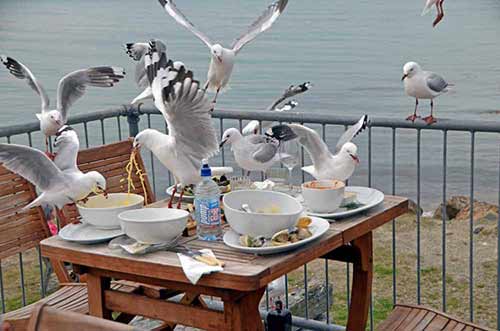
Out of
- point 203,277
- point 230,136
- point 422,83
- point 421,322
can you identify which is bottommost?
point 421,322

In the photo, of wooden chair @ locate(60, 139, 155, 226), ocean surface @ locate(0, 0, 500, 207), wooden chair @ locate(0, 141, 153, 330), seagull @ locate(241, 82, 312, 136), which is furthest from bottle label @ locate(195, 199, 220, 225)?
ocean surface @ locate(0, 0, 500, 207)

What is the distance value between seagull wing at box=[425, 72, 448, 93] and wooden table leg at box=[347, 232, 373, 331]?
1.35 m

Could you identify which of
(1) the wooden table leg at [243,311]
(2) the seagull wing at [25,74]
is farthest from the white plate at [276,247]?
(2) the seagull wing at [25,74]

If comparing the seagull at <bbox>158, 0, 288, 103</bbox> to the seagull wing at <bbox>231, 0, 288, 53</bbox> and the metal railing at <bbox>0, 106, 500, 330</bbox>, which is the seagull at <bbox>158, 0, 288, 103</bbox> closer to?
the seagull wing at <bbox>231, 0, 288, 53</bbox>

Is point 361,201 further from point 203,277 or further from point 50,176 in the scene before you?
point 50,176

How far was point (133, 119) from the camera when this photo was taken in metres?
4.41

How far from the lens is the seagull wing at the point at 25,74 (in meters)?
3.94

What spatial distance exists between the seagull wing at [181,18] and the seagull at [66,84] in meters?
0.55

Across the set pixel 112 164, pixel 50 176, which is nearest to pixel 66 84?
pixel 112 164

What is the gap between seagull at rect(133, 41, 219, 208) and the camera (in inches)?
96.7

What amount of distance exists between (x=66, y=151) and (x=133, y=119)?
1.41 meters

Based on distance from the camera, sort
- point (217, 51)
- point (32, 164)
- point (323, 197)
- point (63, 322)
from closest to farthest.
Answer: point (63, 322) → point (323, 197) → point (32, 164) → point (217, 51)

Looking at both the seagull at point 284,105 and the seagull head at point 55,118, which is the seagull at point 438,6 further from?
the seagull head at point 55,118

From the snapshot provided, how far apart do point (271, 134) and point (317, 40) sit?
6780mm
